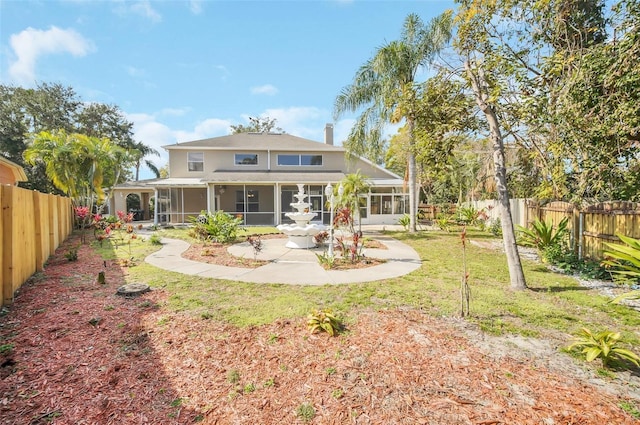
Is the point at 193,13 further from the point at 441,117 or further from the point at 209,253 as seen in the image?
the point at 441,117

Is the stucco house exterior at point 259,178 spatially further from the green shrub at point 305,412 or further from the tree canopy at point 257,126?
the tree canopy at point 257,126

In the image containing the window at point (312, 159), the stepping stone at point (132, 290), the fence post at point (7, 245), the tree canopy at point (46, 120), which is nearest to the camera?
the fence post at point (7, 245)

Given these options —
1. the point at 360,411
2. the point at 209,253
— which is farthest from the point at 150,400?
the point at 209,253

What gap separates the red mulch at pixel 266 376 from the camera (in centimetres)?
245

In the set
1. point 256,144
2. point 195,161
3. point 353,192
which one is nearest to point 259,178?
point 256,144

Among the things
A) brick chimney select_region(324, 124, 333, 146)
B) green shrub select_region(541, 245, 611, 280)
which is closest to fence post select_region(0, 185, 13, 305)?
green shrub select_region(541, 245, 611, 280)

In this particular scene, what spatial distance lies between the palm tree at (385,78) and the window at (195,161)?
11.1m

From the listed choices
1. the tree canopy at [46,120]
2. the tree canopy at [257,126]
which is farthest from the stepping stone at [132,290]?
the tree canopy at [257,126]

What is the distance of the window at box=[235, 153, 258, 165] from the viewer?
2136 centimetres

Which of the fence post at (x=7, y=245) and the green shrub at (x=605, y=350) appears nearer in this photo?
the green shrub at (x=605, y=350)

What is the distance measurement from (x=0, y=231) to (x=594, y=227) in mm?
12130

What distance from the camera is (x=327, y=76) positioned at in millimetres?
15922

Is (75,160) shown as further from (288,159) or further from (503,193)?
(503,193)

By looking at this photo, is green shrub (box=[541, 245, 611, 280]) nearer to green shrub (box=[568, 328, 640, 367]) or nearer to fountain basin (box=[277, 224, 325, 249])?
green shrub (box=[568, 328, 640, 367])
